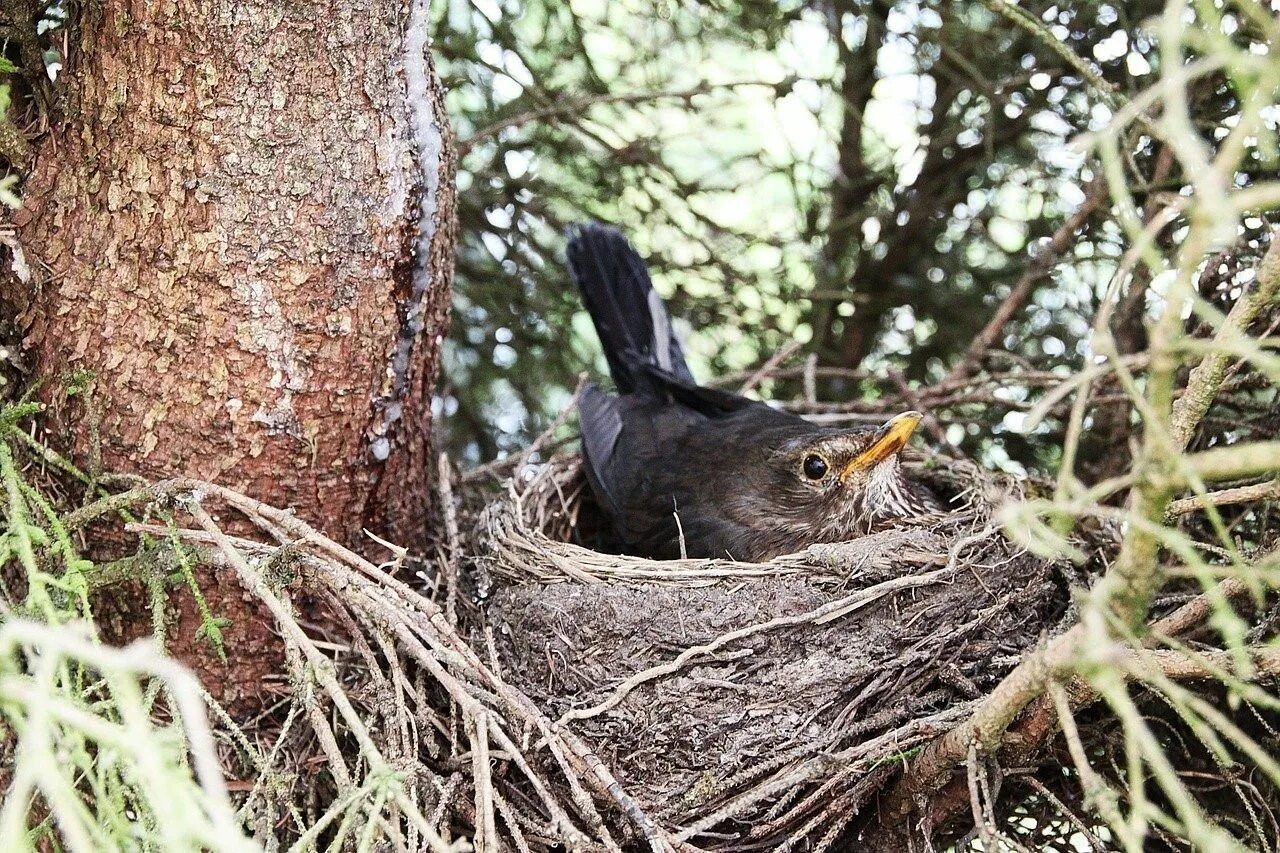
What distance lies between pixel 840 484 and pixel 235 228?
1.71 m

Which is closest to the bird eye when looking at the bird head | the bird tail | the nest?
the bird head

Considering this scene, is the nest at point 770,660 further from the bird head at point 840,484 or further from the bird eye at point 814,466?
the bird eye at point 814,466

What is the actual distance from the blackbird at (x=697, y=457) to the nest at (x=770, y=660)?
37 cm

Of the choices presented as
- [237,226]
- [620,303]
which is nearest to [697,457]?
[620,303]

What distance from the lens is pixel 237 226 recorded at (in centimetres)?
208

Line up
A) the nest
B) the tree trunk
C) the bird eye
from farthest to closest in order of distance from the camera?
the bird eye → the nest → the tree trunk

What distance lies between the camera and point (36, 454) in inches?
85.7

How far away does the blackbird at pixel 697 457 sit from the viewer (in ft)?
10.2

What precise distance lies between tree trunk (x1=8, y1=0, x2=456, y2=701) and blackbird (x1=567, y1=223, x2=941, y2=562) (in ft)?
3.85

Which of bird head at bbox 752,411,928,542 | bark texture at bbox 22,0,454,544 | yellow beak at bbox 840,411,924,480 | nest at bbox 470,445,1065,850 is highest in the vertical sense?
bark texture at bbox 22,0,454,544

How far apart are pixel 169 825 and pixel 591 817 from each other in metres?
0.99

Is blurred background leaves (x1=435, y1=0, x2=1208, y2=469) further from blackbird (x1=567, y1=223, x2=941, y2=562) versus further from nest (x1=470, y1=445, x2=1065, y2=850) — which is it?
nest (x1=470, y1=445, x2=1065, y2=850)

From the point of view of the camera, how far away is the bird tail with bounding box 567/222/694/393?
354 cm

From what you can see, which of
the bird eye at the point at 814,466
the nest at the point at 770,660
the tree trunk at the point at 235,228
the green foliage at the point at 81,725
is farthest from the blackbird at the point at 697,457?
the green foliage at the point at 81,725
